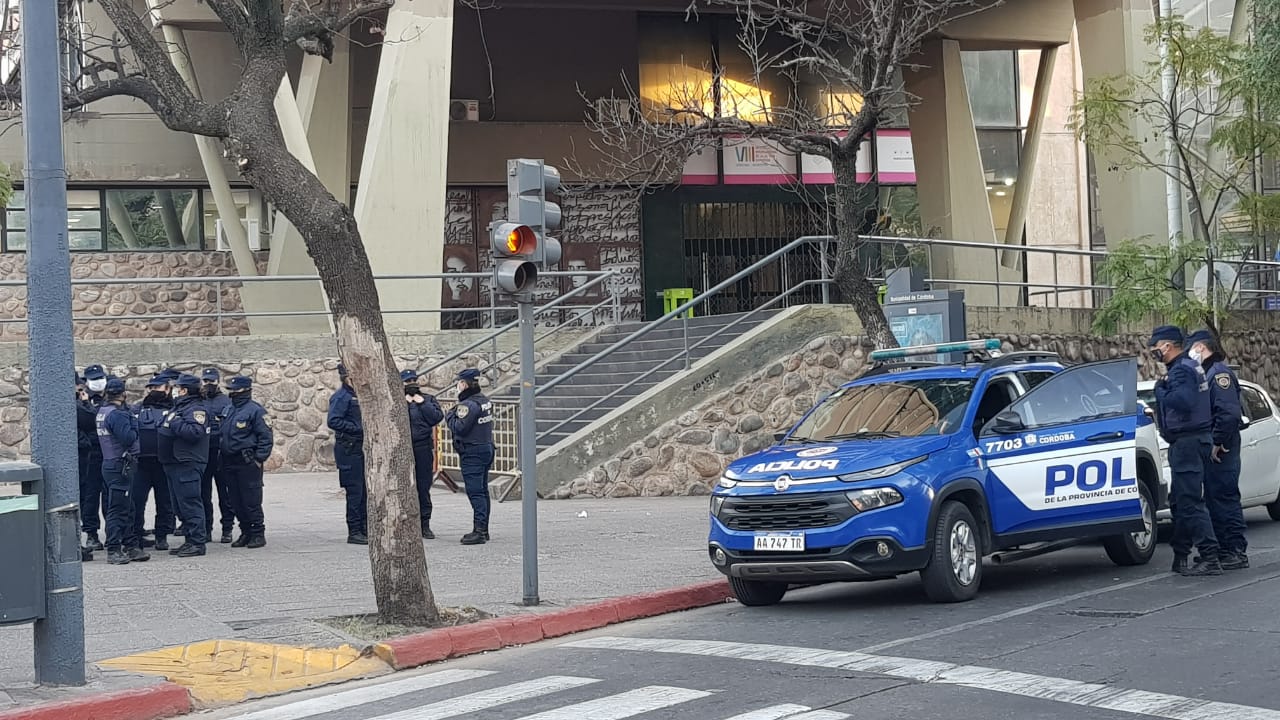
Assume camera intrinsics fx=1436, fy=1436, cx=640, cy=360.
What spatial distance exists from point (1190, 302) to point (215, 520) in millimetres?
13729

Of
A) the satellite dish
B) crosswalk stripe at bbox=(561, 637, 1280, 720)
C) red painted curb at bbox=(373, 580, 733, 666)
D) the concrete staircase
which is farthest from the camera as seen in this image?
the satellite dish

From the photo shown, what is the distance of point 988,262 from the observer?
27109mm

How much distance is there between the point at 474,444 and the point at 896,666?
22.4 ft

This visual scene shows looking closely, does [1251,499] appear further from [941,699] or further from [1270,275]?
[1270,275]

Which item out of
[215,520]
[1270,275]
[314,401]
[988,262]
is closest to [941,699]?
[215,520]

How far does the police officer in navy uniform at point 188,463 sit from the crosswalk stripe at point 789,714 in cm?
791

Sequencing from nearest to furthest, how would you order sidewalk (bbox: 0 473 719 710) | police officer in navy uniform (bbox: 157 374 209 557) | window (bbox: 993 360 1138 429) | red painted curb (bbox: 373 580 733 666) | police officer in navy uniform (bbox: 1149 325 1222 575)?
red painted curb (bbox: 373 580 733 666), sidewalk (bbox: 0 473 719 710), police officer in navy uniform (bbox: 1149 325 1222 575), window (bbox: 993 360 1138 429), police officer in navy uniform (bbox: 157 374 209 557)

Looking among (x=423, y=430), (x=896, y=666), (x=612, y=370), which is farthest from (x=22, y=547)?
(x=612, y=370)

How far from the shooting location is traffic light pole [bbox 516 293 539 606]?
10.5m

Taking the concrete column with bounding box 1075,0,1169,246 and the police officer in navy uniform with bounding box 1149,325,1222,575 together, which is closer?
the police officer in navy uniform with bounding box 1149,325,1222,575

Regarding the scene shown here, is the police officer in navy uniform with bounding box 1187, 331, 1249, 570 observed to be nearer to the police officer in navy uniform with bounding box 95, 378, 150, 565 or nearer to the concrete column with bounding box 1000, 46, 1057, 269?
the police officer in navy uniform with bounding box 95, 378, 150, 565

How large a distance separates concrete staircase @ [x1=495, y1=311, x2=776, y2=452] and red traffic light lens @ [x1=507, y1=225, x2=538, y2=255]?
7.82 metres

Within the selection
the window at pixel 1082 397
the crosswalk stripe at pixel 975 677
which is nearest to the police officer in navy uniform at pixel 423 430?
the crosswalk stripe at pixel 975 677

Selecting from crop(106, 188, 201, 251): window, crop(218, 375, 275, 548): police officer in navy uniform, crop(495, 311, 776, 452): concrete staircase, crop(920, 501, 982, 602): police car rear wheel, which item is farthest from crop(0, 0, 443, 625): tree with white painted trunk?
crop(106, 188, 201, 251): window
